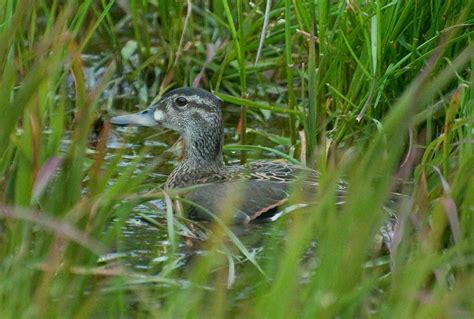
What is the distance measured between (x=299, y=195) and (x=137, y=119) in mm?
3333

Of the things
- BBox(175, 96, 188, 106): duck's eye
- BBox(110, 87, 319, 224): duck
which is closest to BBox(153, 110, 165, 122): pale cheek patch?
BBox(110, 87, 319, 224): duck

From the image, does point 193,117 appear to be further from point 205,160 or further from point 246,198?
point 246,198

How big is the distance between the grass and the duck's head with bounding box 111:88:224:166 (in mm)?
171

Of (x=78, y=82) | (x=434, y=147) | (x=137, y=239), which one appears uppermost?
(x=78, y=82)

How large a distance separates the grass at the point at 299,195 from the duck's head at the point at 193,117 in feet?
0.56

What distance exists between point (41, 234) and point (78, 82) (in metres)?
0.70

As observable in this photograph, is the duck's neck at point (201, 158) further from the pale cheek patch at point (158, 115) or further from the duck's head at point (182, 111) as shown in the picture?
the pale cheek patch at point (158, 115)

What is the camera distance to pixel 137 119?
7.36m

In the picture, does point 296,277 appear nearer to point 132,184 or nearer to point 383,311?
point 383,311

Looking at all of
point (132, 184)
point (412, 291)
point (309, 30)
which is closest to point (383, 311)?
point (412, 291)

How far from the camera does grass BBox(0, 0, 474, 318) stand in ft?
12.5

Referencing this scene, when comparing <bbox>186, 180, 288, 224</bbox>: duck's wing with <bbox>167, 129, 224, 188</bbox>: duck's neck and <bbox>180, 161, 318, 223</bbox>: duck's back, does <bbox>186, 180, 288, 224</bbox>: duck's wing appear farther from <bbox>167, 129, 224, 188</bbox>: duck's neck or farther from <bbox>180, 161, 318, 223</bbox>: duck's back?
<bbox>167, 129, 224, 188</bbox>: duck's neck

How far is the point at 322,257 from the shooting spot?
382 centimetres

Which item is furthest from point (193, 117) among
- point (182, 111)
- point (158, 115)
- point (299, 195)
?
point (299, 195)
